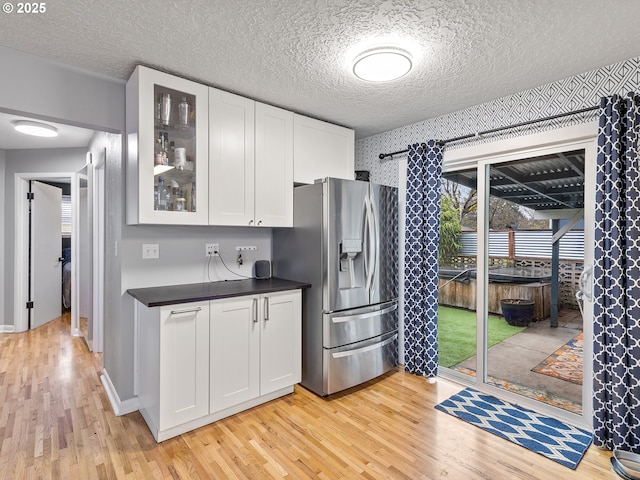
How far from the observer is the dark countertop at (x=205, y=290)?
2.12 meters

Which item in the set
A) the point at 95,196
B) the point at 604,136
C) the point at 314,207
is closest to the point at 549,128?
the point at 604,136

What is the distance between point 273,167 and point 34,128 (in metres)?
2.61

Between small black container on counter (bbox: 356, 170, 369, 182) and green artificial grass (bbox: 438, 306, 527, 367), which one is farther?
small black container on counter (bbox: 356, 170, 369, 182)

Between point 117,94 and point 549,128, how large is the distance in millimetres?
3242

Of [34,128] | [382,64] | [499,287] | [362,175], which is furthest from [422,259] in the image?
[34,128]

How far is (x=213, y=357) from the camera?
7.48 feet

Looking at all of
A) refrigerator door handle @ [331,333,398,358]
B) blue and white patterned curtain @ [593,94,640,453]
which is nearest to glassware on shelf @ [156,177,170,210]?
refrigerator door handle @ [331,333,398,358]

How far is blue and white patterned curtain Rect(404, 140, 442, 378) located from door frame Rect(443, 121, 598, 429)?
0.75ft

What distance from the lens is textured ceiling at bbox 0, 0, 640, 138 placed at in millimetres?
1673

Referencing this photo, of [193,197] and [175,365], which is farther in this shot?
[193,197]

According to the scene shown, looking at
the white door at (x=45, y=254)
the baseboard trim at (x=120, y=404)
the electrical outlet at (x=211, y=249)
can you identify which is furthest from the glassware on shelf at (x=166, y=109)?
the white door at (x=45, y=254)

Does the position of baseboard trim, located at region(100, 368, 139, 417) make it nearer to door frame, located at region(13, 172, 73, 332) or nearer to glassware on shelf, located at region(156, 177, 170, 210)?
glassware on shelf, located at region(156, 177, 170, 210)

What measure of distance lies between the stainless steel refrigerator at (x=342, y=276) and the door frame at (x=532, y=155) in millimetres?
762

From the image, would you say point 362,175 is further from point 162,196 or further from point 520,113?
point 162,196
